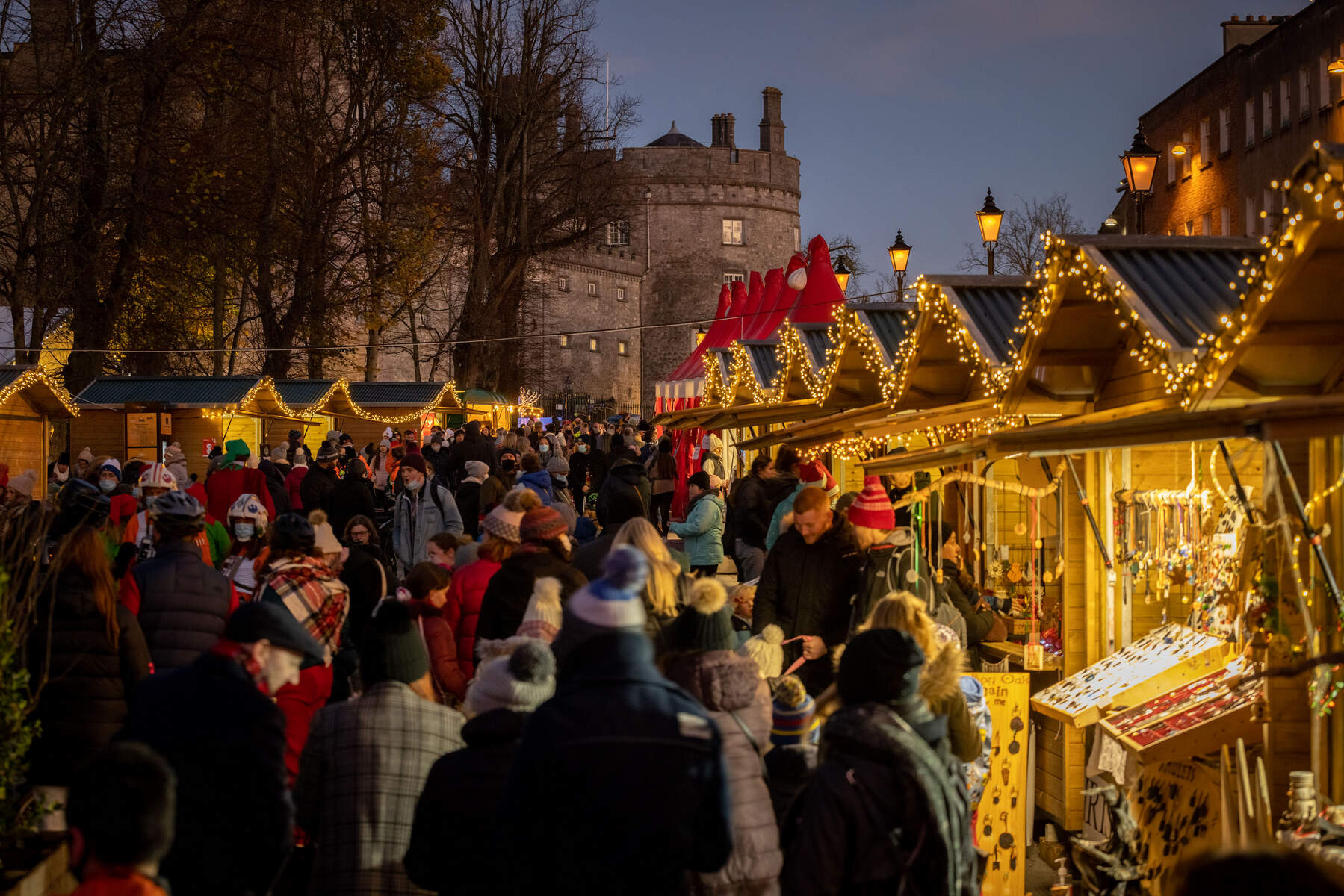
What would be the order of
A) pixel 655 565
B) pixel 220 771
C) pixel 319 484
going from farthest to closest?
1. pixel 319 484
2. pixel 655 565
3. pixel 220 771

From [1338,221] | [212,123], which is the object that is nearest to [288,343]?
[212,123]

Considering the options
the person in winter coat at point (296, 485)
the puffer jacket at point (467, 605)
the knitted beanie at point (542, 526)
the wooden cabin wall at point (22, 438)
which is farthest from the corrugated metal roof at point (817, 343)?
the wooden cabin wall at point (22, 438)

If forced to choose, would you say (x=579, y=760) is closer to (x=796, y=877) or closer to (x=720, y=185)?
(x=796, y=877)

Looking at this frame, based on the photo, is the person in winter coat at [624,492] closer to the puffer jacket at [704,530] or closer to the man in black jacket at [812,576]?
the puffer jacket at [704,530]

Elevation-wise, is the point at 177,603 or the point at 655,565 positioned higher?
the point at 655,565

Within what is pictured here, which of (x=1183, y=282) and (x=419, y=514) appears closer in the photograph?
(x=1183, y=282)

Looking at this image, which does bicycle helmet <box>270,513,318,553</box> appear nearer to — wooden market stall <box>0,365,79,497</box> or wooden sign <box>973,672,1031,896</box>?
wooden sign <box>973,672,1031,896</box>

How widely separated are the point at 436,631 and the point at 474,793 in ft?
9.82

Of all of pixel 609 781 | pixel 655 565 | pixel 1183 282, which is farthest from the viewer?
pixel 1183 282

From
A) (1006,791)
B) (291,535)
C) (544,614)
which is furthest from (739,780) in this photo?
(1006,791)

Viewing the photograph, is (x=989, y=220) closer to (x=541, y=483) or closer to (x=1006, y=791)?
(x=541, y=483)

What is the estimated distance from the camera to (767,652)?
619 centimetres

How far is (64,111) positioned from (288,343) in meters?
10.7

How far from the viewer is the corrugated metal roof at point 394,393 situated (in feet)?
117
